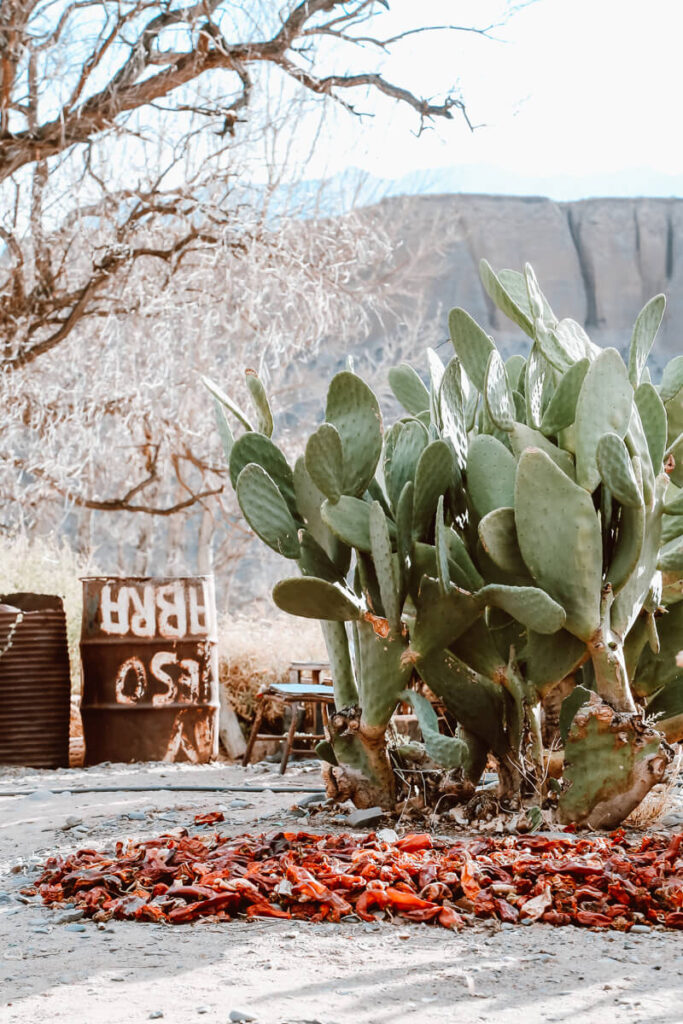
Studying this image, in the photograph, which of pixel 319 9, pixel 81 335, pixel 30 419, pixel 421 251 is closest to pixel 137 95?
pixel 319 9

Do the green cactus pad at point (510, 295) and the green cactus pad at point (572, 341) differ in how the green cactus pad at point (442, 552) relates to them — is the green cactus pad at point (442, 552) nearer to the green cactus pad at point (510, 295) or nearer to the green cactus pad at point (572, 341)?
the green cactus pad at point (510, 295)

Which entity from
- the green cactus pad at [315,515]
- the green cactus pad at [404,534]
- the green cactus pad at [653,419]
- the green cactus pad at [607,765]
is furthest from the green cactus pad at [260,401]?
the green cactus pad at [607,765]

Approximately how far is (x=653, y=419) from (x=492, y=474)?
2.13ft

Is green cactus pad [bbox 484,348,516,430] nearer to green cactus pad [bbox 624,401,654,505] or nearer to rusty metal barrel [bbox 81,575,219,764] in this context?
green cactus pad [bbox 624,401,654,505]

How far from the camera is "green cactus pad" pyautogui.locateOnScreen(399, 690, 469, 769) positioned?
3641 millimetres

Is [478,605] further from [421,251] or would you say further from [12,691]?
[421,251]

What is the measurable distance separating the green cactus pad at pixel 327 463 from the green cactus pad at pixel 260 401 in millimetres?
361

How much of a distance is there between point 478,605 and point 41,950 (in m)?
1.66

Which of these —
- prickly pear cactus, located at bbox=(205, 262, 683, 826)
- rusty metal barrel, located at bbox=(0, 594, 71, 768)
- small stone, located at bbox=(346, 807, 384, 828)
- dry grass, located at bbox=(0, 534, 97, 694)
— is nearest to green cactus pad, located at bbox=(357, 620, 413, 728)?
prickly pear cactus, located at bbox=(205, 262, 683, 826)

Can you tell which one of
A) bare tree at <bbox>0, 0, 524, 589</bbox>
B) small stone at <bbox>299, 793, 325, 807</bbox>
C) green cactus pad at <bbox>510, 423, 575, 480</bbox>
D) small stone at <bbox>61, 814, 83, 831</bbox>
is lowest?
small stone at <bbox>61, 814, 83, 831</bbox>

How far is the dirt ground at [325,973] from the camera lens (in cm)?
190

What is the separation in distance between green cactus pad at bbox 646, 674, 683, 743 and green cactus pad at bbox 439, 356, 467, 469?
1.12 m

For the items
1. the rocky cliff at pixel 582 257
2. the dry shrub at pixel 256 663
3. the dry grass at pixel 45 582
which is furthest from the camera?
the rocky cliff at pixel 582 257

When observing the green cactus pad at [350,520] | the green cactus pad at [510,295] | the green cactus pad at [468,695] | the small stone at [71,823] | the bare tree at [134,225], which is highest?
the bare tree at [134,225]
